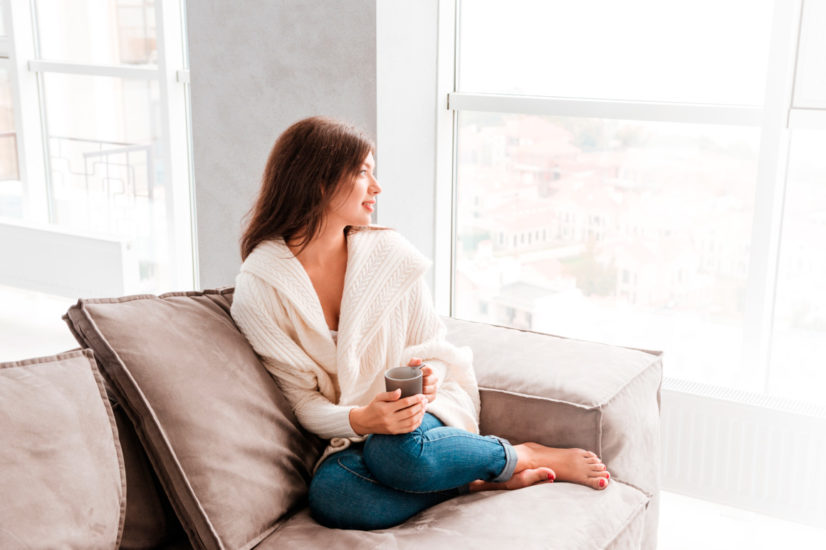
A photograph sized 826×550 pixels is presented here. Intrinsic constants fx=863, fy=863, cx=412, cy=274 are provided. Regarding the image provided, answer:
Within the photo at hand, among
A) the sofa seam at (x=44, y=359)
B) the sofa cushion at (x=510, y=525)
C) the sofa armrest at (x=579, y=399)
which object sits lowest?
Result: the sofa cushion at (x=510, y=525)

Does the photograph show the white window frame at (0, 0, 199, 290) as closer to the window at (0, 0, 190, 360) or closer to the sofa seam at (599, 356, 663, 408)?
the window at (0, 0, 190, 360)

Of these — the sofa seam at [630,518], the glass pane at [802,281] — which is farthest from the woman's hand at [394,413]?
the glass pane at [802,281]

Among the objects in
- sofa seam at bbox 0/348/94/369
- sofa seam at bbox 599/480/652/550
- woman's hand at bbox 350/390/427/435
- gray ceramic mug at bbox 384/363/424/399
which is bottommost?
sofa seam at bbox 599/480/652/550

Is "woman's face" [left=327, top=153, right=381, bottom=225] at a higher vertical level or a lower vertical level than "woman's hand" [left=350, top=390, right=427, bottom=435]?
higher

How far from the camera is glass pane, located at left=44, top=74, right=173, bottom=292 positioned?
439 centimetres

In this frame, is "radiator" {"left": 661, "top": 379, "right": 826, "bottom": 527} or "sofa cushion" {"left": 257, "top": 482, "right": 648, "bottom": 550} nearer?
"sofa cushion" {"left": 257, "top": 482, "right": 648, "bottom": 550}

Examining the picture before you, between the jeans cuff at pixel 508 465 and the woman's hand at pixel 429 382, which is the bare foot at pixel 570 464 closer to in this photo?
the jeans cuff at pixel 508 465

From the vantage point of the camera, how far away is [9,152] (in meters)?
5.12

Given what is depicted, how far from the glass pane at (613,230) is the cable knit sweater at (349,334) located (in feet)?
3.57

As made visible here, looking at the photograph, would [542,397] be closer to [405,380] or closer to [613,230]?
[405,380]

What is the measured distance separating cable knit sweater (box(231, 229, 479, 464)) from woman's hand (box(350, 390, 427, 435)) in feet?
0.38

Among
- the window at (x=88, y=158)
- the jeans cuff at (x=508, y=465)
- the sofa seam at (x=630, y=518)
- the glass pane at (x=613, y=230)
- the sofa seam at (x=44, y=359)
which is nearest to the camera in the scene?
the sofa seam at (x=44, y=359)

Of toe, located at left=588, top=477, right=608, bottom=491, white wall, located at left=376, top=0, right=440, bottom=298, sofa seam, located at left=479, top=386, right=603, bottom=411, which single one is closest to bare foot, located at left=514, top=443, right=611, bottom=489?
toe, located at left=588, top=477, right=608, bottom=491

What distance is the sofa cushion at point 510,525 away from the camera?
167 cm
